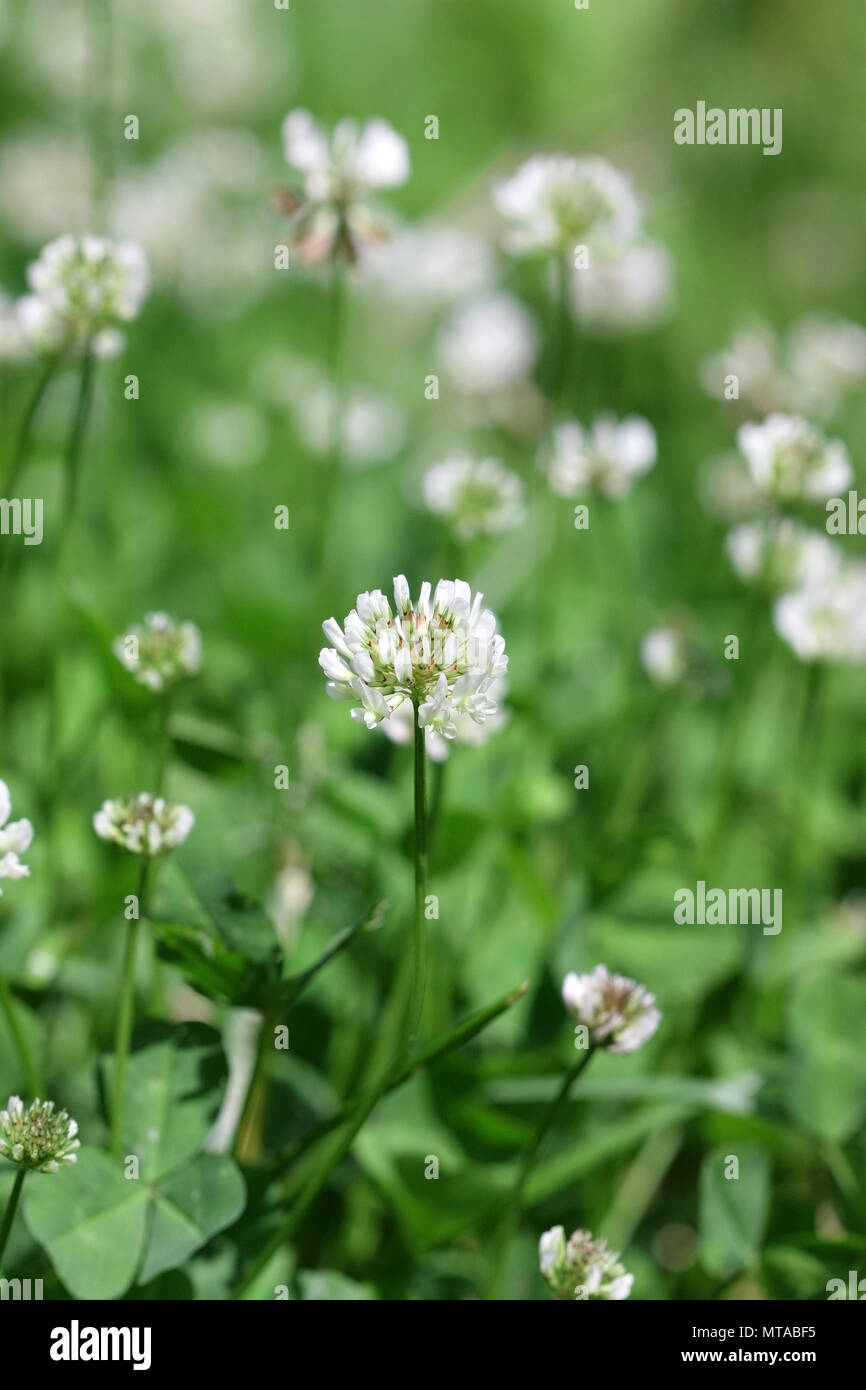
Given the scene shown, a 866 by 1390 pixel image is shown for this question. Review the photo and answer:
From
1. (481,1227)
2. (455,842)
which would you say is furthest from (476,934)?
(481,1227)

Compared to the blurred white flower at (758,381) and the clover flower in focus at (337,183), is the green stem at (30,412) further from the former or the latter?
the blurred white flower at (758,381)

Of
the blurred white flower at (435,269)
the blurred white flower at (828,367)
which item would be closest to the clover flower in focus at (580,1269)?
the blurred white flower at (828,367)

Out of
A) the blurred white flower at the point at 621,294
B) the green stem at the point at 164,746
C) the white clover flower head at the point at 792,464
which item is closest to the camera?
the green stem at the point at 164,746

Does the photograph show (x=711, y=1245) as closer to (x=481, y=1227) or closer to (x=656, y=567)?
(x=481, y=1227)

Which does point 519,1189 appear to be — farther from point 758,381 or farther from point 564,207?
point 758,381

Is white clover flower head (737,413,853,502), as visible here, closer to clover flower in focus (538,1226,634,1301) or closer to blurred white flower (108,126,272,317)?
clover flower in focus (538,1226,634,1301)

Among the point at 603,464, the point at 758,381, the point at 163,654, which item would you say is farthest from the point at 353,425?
the point at 163,654
